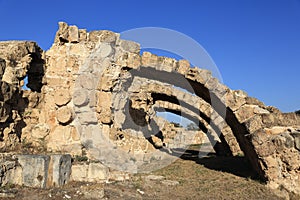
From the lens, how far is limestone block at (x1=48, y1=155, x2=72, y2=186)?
21.0ft

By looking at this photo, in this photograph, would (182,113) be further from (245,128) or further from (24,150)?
(24,150)

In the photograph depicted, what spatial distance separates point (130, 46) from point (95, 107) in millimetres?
2332

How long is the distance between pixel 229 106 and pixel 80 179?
440cm

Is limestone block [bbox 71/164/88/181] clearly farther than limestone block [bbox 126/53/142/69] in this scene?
No

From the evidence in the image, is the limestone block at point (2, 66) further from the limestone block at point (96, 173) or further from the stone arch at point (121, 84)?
the limestone block at point (96, 173)

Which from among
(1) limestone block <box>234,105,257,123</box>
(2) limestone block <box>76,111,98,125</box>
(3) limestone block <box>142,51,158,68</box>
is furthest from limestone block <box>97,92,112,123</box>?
(1) limestone block <box>234,105,257,123</box>

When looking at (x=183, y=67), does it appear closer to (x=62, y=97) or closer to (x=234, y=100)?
(x=234, y=100)

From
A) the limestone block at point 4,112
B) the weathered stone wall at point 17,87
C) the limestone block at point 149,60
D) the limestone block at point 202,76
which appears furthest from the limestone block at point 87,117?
the limestone block at point 202,76

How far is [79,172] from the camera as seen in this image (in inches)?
275

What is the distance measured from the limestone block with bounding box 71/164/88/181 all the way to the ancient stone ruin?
0.02 metres

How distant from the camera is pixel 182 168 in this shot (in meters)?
10.2

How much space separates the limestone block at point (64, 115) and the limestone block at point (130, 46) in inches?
106

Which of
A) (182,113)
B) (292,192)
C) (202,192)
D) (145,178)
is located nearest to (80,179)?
(145,178)

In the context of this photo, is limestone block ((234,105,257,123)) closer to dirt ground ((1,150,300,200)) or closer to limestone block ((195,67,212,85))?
limestone block ((195,67,212,85))
